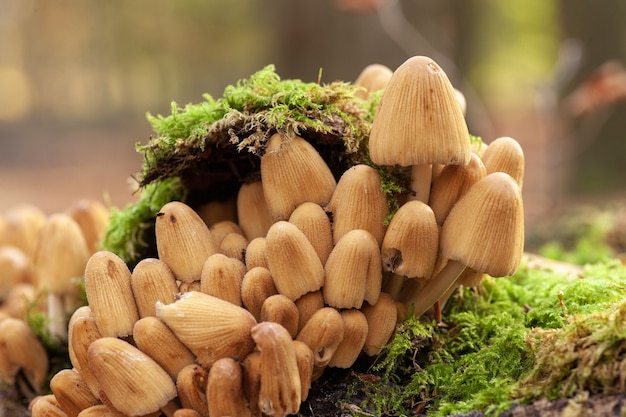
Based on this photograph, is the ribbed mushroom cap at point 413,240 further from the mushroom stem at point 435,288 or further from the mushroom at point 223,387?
the mushroom at point 223,387

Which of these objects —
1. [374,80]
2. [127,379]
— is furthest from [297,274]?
[374,80]

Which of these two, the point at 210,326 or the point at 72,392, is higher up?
the point at 210,326

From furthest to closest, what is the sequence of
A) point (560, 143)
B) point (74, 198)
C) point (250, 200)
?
point (74, 198)
point (560, 143)
point (250, 200)

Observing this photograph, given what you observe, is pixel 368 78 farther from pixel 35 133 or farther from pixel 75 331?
pixel 35 133

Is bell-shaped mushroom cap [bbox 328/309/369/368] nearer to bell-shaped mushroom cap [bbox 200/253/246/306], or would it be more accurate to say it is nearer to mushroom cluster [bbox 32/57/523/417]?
mushroom cluster [bbox 32/57/523/417]

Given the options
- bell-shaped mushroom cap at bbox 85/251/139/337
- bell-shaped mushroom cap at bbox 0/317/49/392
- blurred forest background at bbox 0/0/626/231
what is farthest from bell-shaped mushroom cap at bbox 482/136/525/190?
blurred forest background at bbox 0/0/626/231

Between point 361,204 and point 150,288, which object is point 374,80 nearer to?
point 361,204

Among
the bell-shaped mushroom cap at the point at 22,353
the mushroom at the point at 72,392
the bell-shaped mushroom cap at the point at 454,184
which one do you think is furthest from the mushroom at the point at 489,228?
the bell-shaped mushroom cap at the point at 22,353

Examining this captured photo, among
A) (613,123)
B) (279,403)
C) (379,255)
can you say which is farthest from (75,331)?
(613,123)
